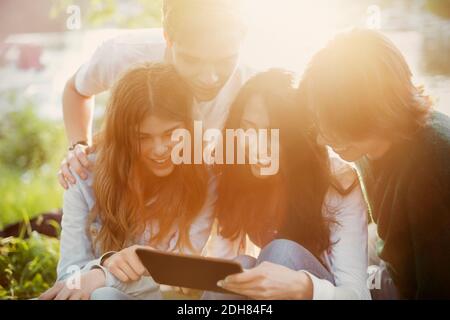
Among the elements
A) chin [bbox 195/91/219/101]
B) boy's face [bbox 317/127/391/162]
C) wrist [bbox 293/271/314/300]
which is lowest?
wrist [bbox 293/271/314/300]

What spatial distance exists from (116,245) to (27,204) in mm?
931

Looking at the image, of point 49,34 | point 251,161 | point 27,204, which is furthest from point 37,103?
point 251,161

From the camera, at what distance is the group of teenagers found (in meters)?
1.75

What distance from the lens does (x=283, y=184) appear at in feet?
6.38

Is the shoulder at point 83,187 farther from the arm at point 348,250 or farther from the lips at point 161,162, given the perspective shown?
the arm at point 348,250

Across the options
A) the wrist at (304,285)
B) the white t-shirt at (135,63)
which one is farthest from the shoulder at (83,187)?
the wrist at (304,285)

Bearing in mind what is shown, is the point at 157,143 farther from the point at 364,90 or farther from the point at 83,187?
the point at 364,90

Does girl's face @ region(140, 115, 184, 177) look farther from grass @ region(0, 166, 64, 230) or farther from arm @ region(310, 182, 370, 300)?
grass @ region(0, 166, 64, 230)

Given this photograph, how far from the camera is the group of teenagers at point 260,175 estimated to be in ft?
5.75

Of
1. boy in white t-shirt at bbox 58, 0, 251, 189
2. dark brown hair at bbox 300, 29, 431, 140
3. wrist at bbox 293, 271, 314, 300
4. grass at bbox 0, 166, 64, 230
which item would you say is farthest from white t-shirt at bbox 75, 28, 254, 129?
grass at bbox 0, 166, 64, 230

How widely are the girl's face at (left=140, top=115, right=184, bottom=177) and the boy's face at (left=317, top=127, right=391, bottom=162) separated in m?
0.45

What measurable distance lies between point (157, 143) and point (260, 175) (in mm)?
331

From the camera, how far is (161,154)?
6.34ft

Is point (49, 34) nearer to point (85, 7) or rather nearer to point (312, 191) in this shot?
point (85, 7)
